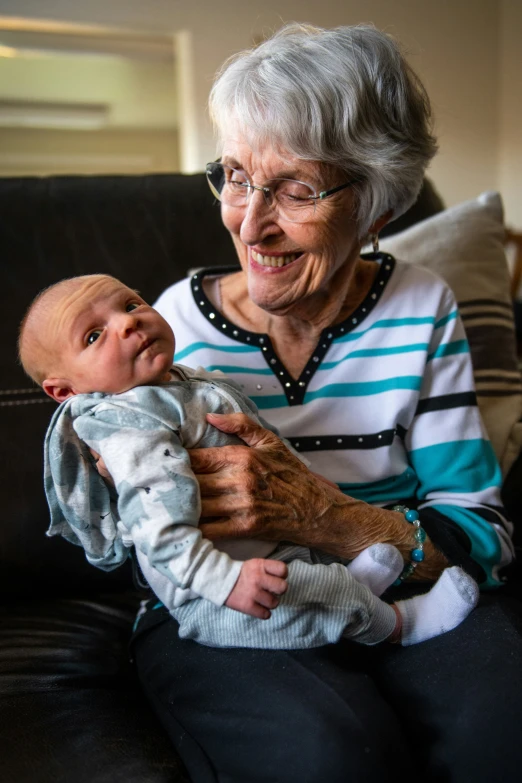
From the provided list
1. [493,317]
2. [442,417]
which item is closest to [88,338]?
[442,417]

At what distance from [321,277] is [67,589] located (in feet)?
2.80

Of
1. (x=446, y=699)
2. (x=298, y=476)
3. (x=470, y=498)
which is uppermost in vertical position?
(x=298, y=476)

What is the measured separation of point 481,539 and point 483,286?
0.69m

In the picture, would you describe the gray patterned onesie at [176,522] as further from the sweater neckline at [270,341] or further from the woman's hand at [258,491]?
the sweater neckline at [270,341]

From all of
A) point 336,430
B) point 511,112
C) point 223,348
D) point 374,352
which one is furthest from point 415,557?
point 511,112

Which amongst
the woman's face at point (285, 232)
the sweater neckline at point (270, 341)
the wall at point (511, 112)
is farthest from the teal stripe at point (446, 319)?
the wall at point (511, 112)

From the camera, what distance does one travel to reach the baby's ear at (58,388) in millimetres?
1079

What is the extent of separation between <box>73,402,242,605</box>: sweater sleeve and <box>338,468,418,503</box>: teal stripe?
0.48 metres

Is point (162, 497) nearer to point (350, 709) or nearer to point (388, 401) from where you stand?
point (350, 709)

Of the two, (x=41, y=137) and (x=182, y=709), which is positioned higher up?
(x=41, y=137)

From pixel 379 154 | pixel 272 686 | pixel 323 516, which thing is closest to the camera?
pixel 272 686

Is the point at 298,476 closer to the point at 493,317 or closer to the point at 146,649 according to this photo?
the point at 146,649

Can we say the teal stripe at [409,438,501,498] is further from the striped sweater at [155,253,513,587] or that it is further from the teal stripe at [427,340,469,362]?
the teal stripe at [427,340,469,362]

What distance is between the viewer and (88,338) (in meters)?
1.05
